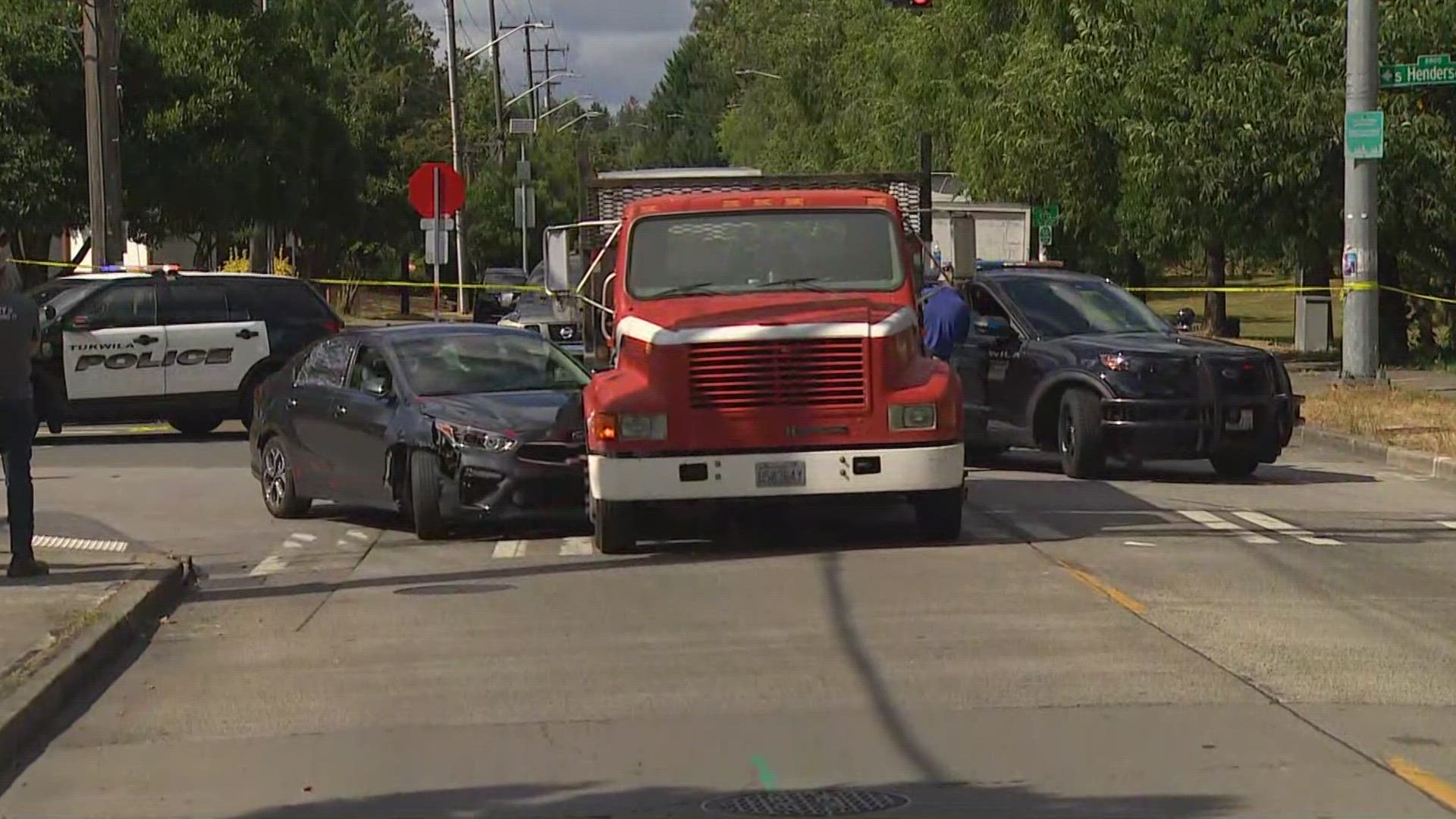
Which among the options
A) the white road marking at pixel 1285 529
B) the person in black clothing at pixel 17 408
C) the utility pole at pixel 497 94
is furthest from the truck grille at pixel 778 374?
the utility pole at pixel 497 94

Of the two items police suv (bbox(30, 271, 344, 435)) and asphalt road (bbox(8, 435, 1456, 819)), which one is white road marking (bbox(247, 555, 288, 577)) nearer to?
asphalt road (bbox(8, 435, 1456, 819))

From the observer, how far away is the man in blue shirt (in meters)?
16.2

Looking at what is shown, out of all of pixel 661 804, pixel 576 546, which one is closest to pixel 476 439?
pixel 576 546

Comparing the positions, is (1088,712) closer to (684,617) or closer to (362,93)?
(684,617)

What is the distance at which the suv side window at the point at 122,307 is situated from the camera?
866 inches

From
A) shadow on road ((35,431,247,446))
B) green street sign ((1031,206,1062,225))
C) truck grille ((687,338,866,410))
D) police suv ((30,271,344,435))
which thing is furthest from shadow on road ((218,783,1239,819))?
green street sign ((1031,206,1062,225))

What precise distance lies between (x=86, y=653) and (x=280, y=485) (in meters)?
6.20

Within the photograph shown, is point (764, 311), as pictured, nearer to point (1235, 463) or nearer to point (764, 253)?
point (764, 253)

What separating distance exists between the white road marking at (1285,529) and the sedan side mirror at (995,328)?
11.1ft

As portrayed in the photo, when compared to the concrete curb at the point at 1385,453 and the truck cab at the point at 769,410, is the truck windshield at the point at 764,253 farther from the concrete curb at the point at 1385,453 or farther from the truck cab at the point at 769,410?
the concrete curb at the point at 1385,453

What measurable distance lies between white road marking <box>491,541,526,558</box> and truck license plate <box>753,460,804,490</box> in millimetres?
1820

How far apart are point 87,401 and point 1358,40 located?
15141 mm

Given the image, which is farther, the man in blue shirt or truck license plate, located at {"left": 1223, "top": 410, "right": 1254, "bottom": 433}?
truck license plate, located at {"left": 1223, "top": 410, "right": 1254, "bottom": 433}

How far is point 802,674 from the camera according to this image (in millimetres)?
9562
